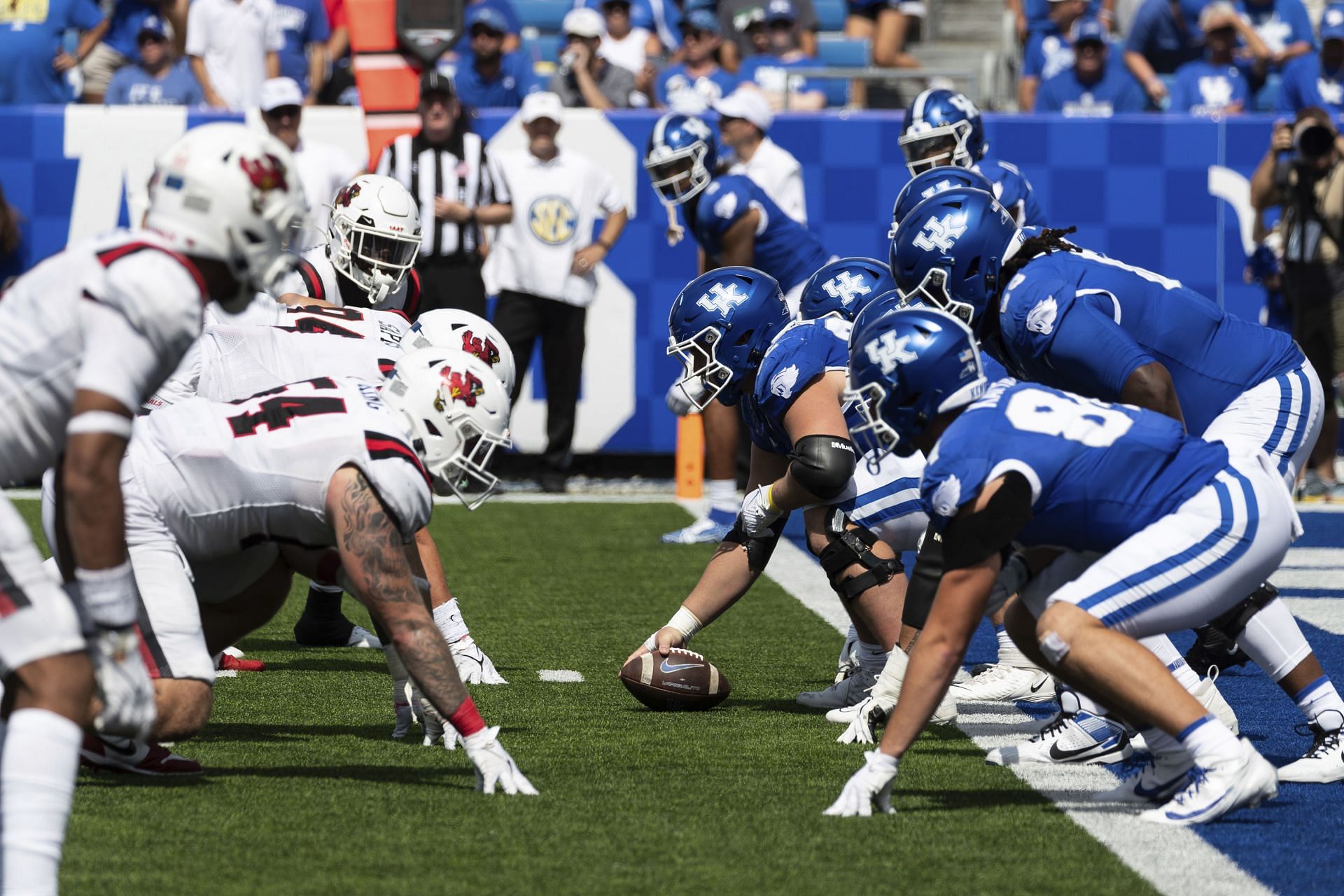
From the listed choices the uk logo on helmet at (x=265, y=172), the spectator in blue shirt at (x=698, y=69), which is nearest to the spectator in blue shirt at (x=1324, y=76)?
the spectator in blue shirt at (x=698, y=69)

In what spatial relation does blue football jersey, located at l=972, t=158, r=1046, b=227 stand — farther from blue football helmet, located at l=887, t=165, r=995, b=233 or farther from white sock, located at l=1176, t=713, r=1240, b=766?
white sock, located at l=1176, t=713, r=1240, b=766

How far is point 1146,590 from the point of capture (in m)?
4.17

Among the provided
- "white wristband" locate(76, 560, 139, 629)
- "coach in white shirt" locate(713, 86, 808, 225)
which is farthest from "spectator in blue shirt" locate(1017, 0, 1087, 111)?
"white wristband" locate(76, 560, 139, 629)

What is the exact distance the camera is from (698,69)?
12.9 meters

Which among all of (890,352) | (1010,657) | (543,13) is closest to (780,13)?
(543,13)

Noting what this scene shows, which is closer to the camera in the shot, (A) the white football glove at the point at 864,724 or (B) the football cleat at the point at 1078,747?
(B) the football cleat at the point at 1078,747

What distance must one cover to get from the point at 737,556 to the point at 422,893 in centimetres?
219

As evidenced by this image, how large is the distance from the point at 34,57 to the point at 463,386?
880cm

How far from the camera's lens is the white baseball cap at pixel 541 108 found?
10.9m

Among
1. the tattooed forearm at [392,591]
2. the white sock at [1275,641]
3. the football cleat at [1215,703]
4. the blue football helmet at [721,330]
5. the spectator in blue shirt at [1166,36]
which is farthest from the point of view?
the spectator in blue shirt at [1166,36]

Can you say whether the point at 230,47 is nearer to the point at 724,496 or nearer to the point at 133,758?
the point at 724,496

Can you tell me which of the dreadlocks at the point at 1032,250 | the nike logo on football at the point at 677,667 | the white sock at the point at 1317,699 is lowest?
the nike logo on football at the point at 677,667

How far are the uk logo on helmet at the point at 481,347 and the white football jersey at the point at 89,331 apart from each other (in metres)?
1.63

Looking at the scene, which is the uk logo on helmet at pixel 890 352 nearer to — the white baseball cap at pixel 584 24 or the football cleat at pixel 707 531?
the football cleat at pixel 707 531
